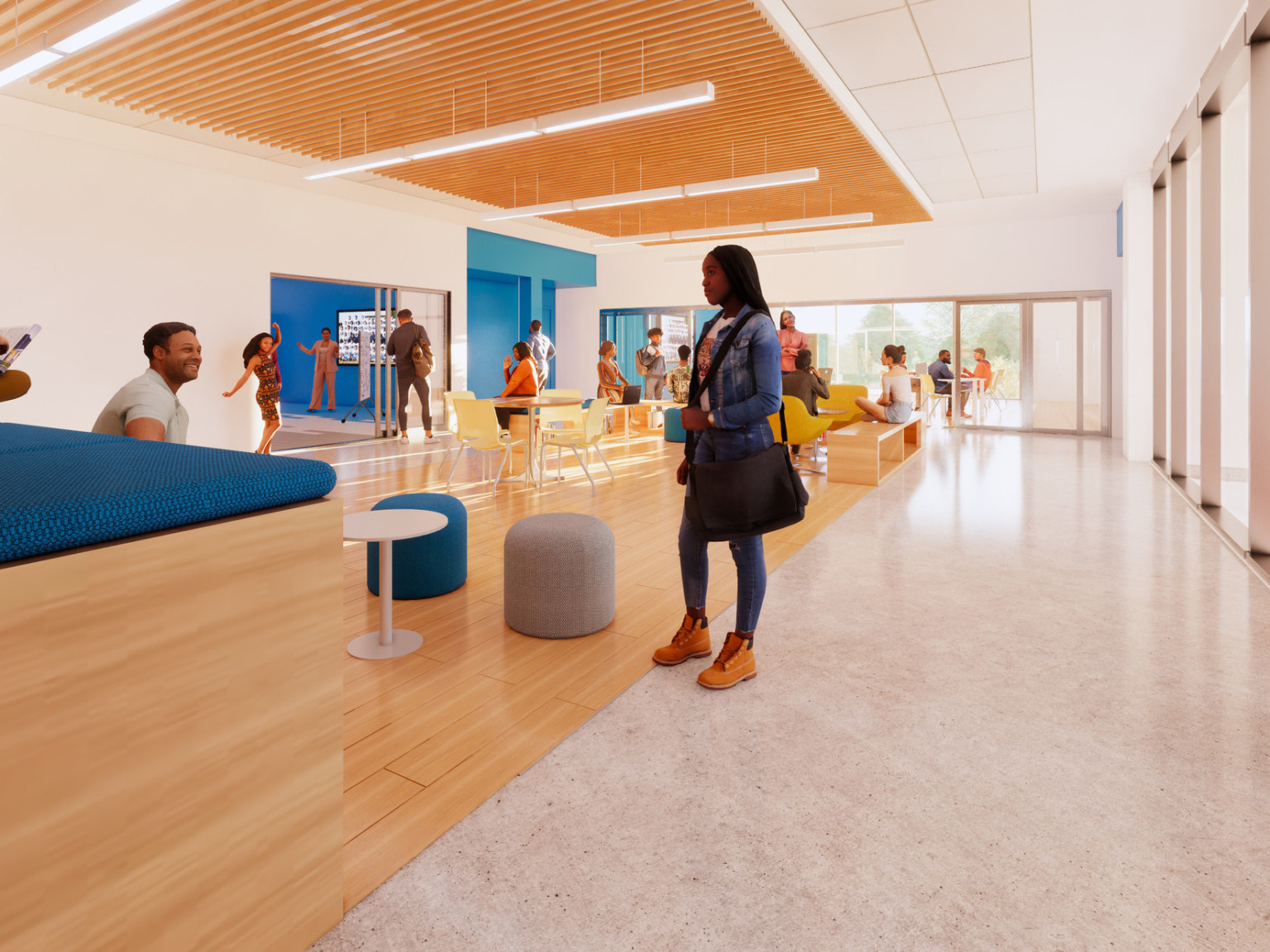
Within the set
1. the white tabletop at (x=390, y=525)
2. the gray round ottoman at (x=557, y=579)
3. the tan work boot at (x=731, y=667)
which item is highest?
the white tabletop at (x=390, y=525)

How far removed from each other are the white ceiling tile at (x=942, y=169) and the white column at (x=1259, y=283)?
421cm

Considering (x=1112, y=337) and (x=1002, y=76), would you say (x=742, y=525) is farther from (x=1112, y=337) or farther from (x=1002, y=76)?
(x=1112, y=337)

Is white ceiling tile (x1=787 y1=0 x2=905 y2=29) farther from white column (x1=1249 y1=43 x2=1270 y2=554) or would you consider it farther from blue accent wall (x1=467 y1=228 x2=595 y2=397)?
blue accent wall (x1=467 y1=228 x2=595 y2=397)

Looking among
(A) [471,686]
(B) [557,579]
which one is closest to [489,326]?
(B) [557,579]

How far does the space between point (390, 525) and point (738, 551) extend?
1.40 meters

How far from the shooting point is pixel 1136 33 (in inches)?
208

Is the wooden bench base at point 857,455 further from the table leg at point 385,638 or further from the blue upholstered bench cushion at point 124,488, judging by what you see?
the blue upholstered bench cushion at point 124,488

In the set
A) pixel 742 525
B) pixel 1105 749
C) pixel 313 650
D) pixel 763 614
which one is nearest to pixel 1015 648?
pixel 1105 749

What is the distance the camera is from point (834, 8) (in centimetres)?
497

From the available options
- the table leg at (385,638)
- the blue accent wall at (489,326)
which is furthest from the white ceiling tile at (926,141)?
the blue accent wall at (489,326)

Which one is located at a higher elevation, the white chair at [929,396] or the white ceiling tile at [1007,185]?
the white ceiling tile at [1007,185]

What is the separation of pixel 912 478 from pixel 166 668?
712 centimetres

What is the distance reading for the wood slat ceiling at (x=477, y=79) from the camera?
4.86m

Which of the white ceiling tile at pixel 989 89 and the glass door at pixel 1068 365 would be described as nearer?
the white ceiling tile at pixel 989 89
